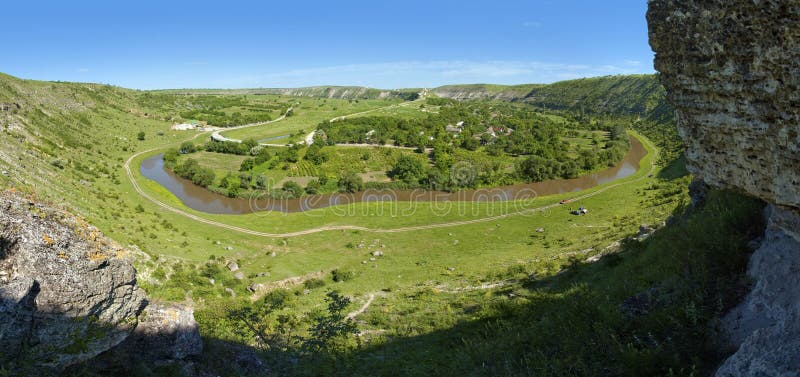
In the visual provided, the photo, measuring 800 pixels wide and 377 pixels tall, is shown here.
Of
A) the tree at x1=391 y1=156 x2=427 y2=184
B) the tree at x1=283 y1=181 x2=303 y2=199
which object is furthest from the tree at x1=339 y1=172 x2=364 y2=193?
the tree at x1=391 y1=156 x2=427 y2=184

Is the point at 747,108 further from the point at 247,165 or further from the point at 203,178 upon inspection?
the point at 247,165

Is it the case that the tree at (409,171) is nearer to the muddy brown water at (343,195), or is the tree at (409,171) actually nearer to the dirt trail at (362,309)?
the muddy brown water at (343,195)

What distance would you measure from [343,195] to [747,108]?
60.5 metres

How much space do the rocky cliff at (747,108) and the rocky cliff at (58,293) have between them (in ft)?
42.6

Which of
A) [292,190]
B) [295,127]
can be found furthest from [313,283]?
[295,127]

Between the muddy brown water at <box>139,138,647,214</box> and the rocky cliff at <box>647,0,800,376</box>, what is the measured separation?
51.2 metres

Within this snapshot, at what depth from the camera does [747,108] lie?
17.7 feet

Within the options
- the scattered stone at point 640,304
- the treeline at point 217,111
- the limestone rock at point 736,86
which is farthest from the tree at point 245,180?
the treeline at point 217,111

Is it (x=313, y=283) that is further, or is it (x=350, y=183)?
(x=350, y=183)

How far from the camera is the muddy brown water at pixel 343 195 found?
2227 inches

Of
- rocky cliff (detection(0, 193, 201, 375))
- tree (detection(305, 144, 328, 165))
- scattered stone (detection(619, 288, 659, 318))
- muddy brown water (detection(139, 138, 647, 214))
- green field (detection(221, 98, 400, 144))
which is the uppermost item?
green field (detection(221, 98, 400, 144))

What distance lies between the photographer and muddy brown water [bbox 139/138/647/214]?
186ft

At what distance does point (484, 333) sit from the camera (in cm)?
1348

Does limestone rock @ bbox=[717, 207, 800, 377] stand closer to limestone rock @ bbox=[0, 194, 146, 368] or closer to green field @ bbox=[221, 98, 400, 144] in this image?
limestone rock @ bbox=[0, 194, 146, 368]
